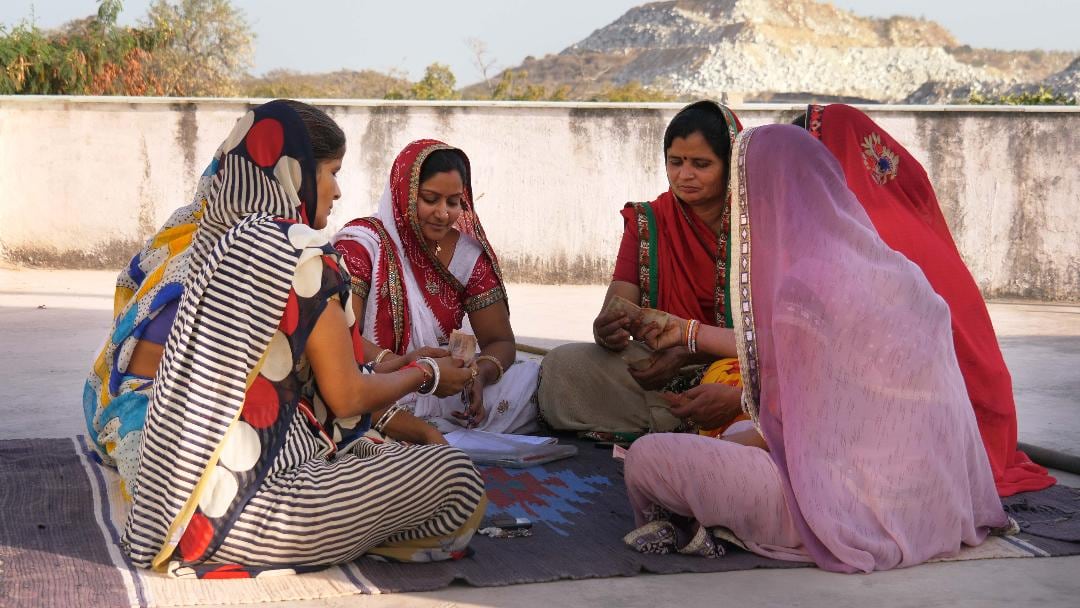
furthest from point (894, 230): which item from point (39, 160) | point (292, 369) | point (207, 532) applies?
point (39, 160)

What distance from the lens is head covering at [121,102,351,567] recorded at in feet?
→ 9.09

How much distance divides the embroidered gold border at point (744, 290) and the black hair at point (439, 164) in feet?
5.31

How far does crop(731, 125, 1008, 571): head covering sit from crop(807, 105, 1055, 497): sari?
0.64m

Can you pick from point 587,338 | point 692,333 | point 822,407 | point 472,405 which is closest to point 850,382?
point 822,407

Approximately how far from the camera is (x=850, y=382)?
3.04m

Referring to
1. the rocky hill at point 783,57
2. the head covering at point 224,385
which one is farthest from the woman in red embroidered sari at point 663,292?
the rocky hill at point 783,57

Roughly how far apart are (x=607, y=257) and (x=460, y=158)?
305 inches

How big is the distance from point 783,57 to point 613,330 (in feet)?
142

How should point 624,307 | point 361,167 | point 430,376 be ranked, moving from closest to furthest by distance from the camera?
1. point 430,376
2. point 624,307
3. point 361,167

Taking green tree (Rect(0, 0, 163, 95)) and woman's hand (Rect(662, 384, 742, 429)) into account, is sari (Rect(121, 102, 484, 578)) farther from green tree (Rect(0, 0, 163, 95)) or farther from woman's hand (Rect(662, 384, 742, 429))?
green tree (Rect(0, 0, 163, 95))

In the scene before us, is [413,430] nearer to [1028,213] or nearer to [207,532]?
[207,532]

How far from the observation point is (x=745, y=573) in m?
3.11

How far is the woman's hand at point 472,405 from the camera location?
15.0ft

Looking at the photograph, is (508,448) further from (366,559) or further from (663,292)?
(366,559)
